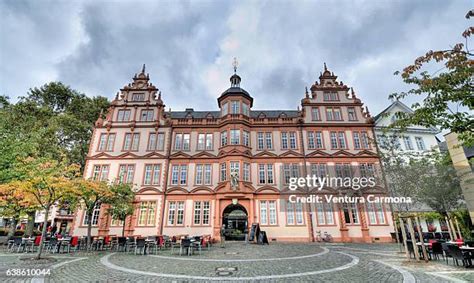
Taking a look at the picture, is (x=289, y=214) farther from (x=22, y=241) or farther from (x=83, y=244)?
(x=22, y=241)

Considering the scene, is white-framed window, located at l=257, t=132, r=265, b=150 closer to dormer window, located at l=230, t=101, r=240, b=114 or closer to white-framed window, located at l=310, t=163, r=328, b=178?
dormer window, located at l=230, t=101, r=240, b=114

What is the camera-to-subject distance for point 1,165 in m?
16.7

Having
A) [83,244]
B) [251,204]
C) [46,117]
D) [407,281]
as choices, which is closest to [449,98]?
[407,281]

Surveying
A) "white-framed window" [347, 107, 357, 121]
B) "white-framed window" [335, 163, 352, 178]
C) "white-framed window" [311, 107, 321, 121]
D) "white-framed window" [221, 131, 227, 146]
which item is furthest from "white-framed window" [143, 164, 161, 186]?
"white-framed window" [347, 107, 357, 121]

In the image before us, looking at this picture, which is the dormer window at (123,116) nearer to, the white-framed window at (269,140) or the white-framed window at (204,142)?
the white-framed window at (204,142)

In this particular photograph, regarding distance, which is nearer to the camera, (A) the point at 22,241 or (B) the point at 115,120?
(A) the point at 22,241

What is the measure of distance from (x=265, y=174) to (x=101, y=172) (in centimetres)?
1766

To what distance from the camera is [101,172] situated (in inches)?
970

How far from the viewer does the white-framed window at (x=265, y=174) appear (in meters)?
24.3

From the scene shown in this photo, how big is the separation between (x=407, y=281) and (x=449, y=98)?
609 centimetres

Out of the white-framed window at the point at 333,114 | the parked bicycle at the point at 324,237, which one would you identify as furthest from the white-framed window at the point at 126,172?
the white-framed window at the point at 333,114

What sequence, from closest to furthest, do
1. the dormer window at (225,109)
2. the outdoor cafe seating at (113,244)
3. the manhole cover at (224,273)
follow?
the manhole cover at (224,273)
the outdoor cafe seating at (113,244)
the dormer window at (225,109)

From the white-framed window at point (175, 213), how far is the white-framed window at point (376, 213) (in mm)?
18911

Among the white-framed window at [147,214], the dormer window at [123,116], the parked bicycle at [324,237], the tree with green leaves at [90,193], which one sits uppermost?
the dormer window at [123,116]
